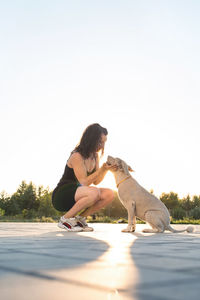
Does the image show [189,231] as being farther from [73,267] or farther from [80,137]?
[73,267]

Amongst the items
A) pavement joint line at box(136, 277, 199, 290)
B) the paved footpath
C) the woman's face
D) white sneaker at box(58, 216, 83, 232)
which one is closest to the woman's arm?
the woman's face

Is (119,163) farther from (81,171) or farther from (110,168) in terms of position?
(81,171)

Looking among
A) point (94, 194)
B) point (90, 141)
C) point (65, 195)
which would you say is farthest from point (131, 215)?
point (90, 141)

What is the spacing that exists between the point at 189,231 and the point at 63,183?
221cm

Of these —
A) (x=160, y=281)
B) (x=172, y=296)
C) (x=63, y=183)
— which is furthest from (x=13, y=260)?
(x=63, y=183)

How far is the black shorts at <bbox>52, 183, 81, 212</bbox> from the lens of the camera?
5734 millimetres

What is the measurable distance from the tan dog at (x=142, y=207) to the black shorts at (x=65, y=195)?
2.57 ft

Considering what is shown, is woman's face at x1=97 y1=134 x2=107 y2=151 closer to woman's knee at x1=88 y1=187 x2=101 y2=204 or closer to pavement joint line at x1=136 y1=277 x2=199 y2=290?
woman's knee at x1=88 y1=187 x2=101 y2=204

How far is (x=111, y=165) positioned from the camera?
583 centimetres

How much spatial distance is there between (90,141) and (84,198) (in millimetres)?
904

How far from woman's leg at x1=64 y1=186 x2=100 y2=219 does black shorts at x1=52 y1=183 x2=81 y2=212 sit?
0.16m

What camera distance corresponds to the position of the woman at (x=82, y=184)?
18.2 ft

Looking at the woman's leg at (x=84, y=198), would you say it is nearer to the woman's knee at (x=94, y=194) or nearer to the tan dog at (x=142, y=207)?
the woman's knee at (x=94, y=194)

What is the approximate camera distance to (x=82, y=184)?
571cm
